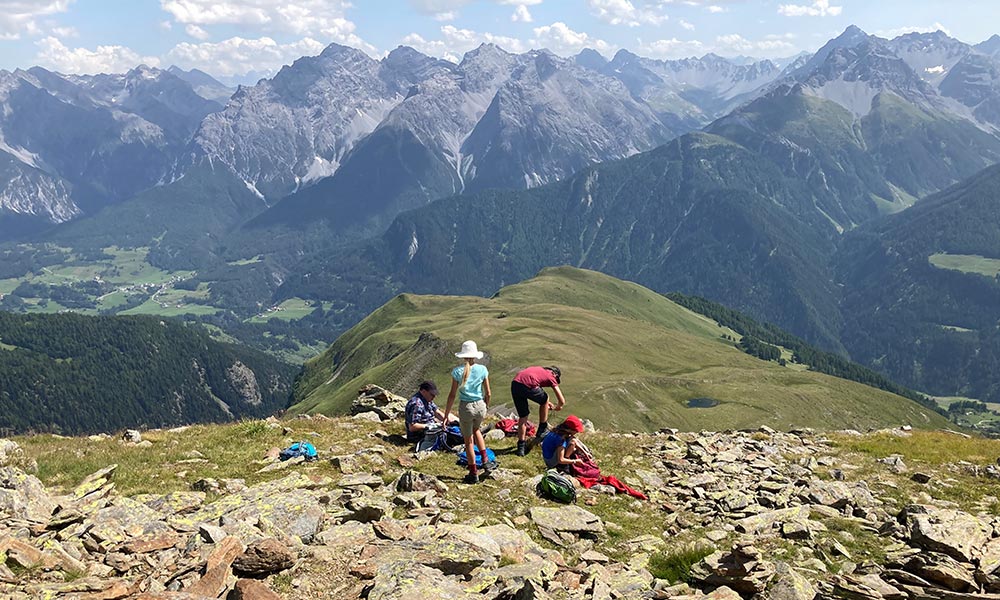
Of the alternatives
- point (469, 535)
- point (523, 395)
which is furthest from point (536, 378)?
point (469, 535)

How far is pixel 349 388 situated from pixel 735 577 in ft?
581

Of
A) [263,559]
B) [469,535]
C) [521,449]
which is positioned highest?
[263,559]

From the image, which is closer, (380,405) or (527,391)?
(527,391)

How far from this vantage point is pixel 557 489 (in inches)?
864

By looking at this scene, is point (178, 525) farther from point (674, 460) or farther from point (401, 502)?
point (674, 460)

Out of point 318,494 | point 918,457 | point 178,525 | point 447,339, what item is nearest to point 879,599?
point 318,494

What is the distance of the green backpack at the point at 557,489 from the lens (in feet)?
71.7

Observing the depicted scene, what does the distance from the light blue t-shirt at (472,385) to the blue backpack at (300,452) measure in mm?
6995

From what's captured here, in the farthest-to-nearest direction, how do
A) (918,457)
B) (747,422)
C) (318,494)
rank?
1. (747,422)
2. (918,457)
3. (318,494)

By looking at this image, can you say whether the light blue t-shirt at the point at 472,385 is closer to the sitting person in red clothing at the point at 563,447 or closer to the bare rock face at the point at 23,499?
the sitting person in red clothing at the point at 563,447

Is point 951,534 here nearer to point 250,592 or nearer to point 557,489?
point 557,489

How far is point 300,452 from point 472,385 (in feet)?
26.9

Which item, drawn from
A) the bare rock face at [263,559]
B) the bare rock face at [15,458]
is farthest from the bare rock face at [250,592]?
the bare rock face at [15,458]

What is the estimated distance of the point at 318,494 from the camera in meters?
19.6
